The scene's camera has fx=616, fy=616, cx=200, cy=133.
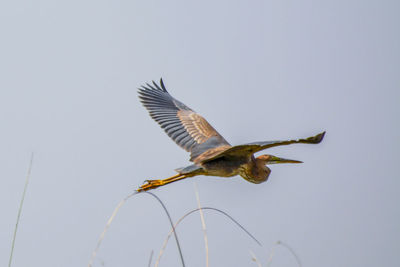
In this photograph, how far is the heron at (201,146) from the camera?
5.20 metres

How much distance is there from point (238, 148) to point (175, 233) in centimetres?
223

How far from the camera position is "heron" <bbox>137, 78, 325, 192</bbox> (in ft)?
17.1

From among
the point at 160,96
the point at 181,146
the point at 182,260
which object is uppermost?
the point at 160,96

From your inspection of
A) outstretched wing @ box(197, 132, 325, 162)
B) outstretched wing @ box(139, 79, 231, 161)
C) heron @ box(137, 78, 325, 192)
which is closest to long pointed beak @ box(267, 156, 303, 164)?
heron @ box(137, 78, 325, 192)

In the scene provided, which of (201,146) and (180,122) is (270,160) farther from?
(180,122)

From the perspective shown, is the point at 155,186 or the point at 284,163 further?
the point at 284,163

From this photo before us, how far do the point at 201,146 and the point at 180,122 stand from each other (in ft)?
3.49

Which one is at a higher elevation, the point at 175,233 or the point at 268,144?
the point at 268,144

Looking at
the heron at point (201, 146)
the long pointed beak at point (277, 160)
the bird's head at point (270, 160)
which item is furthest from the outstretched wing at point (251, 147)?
the long pointed beak at point (277, 160)

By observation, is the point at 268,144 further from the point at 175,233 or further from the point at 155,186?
the point at 155,186

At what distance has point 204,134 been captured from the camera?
6.52 metres

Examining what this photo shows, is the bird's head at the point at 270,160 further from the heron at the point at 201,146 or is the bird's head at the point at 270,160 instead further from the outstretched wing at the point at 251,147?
the outstretched wing at the point at 251,147

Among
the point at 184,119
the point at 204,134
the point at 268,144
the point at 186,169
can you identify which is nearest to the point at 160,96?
the point at 184,119

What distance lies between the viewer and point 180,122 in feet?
22.6
